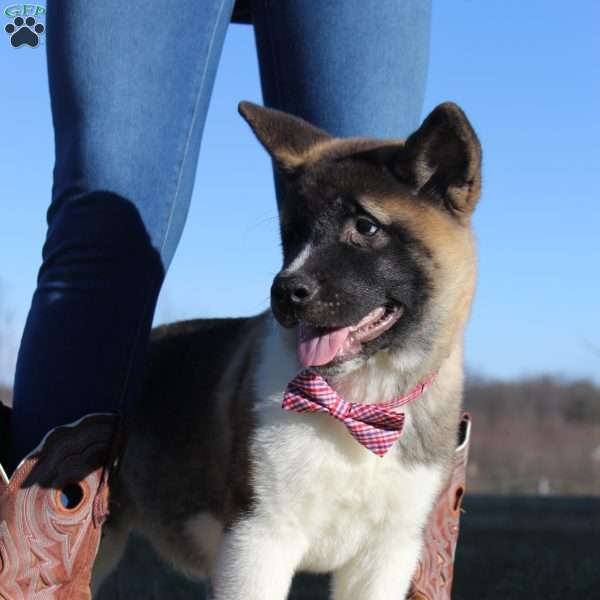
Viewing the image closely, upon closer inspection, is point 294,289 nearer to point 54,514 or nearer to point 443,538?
point 54,514

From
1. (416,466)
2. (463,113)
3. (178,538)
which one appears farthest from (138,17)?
(178,538)

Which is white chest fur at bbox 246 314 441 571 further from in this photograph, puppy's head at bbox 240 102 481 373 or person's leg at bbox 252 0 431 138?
person's leg at bbox 252 0 431 138

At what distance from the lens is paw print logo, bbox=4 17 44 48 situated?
4.62 metres

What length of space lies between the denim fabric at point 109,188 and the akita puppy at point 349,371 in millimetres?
370

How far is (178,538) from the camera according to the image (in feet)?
12.5

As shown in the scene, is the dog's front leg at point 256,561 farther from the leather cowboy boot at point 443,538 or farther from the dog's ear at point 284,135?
the dog's ear at point 284,135

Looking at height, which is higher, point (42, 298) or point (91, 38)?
point (91, 38)

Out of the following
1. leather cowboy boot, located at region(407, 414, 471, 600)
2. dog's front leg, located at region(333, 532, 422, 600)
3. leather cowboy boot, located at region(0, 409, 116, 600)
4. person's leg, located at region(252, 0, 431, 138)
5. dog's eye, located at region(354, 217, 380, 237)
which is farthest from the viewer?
leather cowboy boot, located at region(407, 414, 471, 600)

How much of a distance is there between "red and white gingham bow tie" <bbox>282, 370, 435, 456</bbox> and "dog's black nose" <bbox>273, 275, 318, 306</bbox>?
24 centimetres

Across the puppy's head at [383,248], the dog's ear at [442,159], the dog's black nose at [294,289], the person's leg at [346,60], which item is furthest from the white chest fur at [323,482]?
the person's leg at [346,60]

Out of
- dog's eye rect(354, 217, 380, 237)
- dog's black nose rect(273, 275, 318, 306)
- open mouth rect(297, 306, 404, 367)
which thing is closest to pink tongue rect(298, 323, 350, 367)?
open mouth rect(297, 306, 404, 367)

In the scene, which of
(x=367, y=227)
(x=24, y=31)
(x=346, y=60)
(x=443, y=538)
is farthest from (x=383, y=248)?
(x=24, y=31)

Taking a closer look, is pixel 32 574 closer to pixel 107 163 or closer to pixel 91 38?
pixel 107 163

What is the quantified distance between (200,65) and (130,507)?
1.74 m
